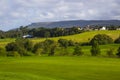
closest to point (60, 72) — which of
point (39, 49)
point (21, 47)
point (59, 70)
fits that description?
point (59, 70)

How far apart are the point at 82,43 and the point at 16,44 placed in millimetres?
44267

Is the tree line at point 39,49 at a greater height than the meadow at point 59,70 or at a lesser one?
lesser

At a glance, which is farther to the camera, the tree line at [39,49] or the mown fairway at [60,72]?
the tree line at [39,49]

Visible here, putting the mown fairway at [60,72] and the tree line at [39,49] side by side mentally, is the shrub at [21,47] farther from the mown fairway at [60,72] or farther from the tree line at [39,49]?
the mown fairway at [60,72]

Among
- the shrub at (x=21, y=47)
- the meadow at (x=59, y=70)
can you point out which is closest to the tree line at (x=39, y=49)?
the shrub at (x=21, y=47)

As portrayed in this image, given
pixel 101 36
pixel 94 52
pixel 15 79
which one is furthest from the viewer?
pixel 101 36

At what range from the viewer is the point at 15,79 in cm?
3544

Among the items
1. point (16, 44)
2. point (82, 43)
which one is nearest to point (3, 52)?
point (16, 44)

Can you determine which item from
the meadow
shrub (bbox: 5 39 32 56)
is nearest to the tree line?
shrub (bbox: 5 39 32 56)

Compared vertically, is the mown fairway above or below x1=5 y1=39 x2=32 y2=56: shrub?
above

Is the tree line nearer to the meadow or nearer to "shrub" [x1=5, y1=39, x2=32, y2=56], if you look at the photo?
"shrub" [x1=5, y1=39, x2=32, y2=56]

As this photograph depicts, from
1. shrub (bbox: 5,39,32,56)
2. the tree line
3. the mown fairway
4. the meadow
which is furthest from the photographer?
shrub (bbox: 5,39,32,56)

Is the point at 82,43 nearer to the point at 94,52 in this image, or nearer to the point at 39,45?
the point at 39,45

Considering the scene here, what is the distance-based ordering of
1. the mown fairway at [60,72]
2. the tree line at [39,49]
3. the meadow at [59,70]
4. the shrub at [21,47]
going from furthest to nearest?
the shrub at [21,47] < the tree line at [39,49] < the meadow at [59,70] < the mown fairway at [60,72]
